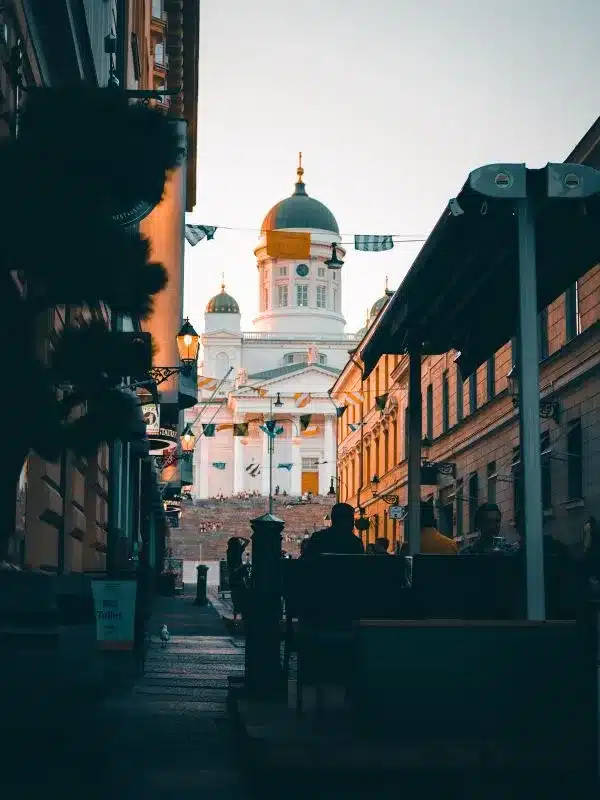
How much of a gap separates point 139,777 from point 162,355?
87.0 ft

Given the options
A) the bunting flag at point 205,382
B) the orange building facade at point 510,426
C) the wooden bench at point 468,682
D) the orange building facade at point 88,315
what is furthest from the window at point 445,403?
the wooden bench at point 468,682

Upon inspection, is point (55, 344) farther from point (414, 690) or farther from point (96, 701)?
point (96, 701)

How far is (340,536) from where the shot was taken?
10.8 meters

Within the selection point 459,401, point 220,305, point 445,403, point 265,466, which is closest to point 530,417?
point 459,401

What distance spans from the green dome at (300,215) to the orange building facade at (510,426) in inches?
3425

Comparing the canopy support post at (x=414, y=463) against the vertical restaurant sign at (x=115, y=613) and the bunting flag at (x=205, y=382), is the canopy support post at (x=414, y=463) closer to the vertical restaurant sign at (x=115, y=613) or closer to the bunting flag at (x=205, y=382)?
the vertical restaurant sign at (x=115, y=613)

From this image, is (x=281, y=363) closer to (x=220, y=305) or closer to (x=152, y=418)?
(x=220, y=305)

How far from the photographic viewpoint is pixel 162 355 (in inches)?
1326

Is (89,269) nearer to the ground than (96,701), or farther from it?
farther from it

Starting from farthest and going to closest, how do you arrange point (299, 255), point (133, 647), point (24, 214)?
1. point (299, 255)
2. point (133, 647)
3. point (24, 214)

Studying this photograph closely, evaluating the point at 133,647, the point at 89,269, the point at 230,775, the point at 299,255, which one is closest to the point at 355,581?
the point at 230,775

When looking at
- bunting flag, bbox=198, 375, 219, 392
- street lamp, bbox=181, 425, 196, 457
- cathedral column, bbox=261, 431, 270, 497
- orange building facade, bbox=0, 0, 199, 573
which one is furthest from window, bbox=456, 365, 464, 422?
cathedral column, bbox=261, 431, 270, 497

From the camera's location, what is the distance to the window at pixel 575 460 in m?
27.2

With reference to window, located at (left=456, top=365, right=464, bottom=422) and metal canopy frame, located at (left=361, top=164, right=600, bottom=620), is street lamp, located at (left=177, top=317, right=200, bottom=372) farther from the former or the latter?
window, located at (left=456, top=365, right=464, bottom=422)
